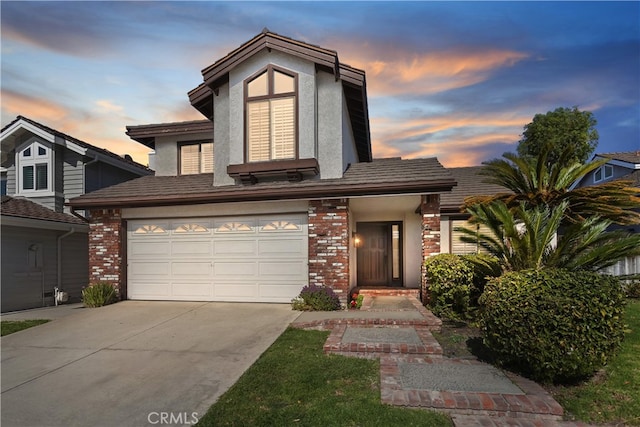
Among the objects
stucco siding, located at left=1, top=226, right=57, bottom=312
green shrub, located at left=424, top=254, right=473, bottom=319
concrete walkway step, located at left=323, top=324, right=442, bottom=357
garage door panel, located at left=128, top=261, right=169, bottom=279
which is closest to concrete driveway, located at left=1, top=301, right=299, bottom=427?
concrete walkway step, located at left=323, top=324, right=442, bottom=357

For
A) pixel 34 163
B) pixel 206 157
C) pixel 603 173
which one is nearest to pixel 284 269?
pixel 206 157

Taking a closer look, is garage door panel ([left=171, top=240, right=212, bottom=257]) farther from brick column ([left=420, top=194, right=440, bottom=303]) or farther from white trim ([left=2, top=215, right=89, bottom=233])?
brick column ([left=420, top=194, right=440, bottom=303])

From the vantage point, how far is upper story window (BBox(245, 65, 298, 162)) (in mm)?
9680

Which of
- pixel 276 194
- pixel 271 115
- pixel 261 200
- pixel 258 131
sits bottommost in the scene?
pixel 261 200

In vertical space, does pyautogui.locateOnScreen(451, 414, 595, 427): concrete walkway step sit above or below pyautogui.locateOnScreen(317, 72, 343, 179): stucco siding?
below

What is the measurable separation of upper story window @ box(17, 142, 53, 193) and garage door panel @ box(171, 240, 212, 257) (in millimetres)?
7721

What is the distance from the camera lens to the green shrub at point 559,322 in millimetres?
3998

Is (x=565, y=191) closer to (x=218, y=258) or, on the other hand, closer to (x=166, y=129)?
(x=218, y=258)

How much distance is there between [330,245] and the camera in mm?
8820

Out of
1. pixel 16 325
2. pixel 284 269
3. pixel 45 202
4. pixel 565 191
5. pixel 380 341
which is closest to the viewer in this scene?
pixel 380 341

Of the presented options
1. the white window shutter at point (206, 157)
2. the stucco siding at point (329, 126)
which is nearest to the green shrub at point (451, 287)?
the stucco siding at point (329, 126)

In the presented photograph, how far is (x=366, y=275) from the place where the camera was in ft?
41.5

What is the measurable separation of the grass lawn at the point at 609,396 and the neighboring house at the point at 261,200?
4215 mm

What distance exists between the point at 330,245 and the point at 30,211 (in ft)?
35.4
